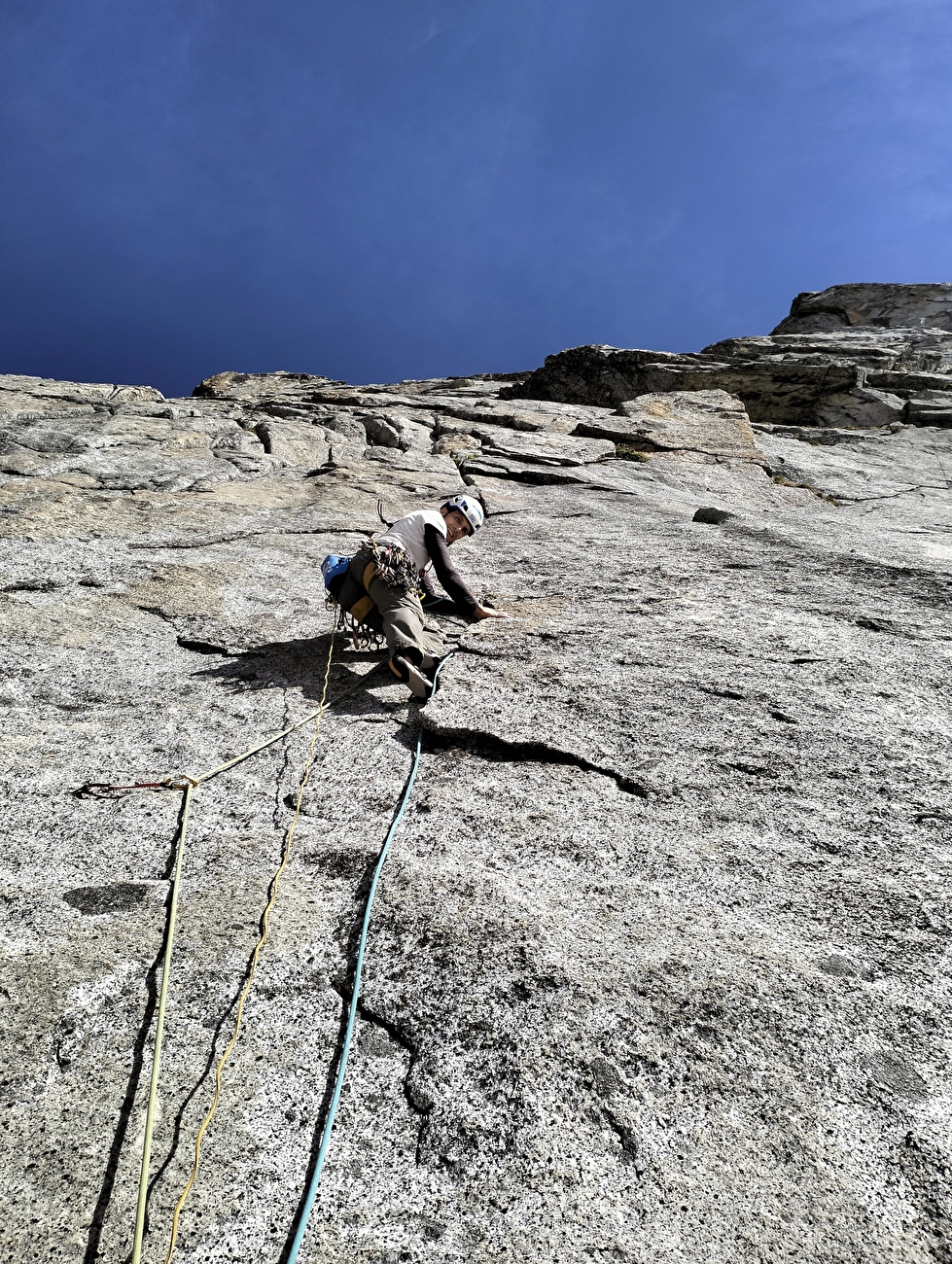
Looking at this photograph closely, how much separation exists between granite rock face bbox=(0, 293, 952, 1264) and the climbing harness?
0.10 ft

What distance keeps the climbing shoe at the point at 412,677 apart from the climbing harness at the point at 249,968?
298 mm

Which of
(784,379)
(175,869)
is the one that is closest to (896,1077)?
(175,869)

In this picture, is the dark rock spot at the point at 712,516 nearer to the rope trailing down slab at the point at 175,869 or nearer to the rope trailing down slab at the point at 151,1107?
the rope trailing down slab at the point at 175,869

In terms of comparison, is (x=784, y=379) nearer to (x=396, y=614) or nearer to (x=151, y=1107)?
(x=396, y=614)

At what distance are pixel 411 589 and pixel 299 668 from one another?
0.82 m

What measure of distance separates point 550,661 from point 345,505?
4.02 meters

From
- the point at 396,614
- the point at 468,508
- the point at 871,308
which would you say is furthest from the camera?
the point at 871,308

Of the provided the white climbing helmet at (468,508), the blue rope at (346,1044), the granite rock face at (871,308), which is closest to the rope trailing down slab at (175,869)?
the blue rope at (346,1044)

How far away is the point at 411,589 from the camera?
13.3 feet

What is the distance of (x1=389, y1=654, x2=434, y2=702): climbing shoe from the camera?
3529mm

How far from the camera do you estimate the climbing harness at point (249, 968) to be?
1.35m

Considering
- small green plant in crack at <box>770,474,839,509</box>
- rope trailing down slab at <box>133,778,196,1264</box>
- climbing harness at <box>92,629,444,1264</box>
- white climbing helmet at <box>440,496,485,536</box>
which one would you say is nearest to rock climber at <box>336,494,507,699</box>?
white climbing helmet at <box>440,496,485,536</box>

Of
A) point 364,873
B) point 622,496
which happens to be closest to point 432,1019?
point 364,873

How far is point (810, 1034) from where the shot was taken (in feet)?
5.75
